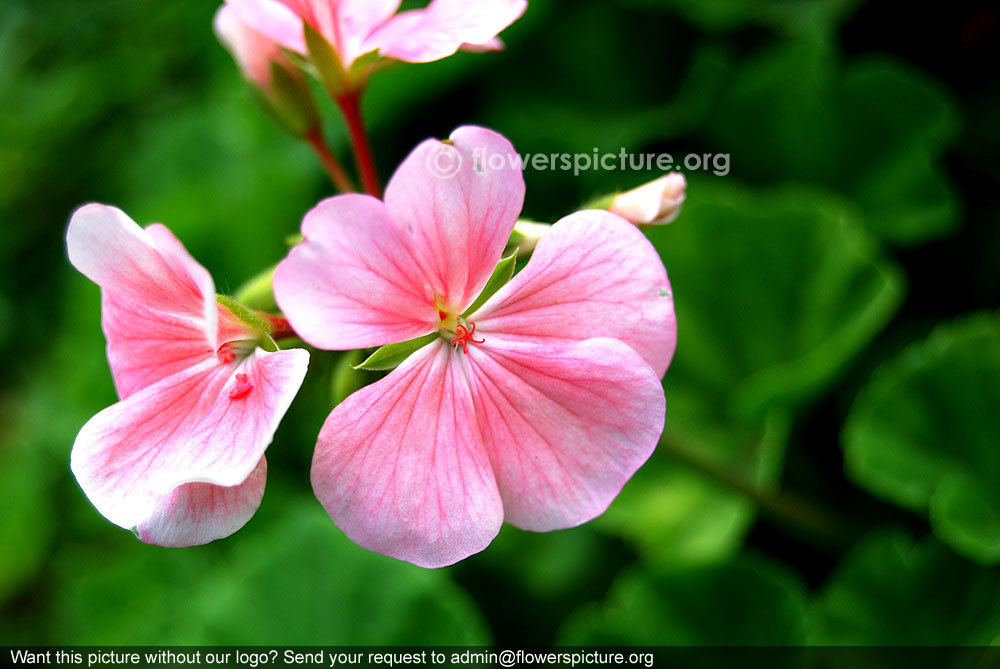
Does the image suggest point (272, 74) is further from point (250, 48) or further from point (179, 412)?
point (179, 412)

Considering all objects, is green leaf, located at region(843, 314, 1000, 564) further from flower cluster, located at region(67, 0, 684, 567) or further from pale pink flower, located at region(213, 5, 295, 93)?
pale pink flower, located at region(213, 5, 295, 93)

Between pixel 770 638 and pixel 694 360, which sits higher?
pixel 694 360

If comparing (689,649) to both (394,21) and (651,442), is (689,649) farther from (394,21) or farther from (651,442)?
(394,21)

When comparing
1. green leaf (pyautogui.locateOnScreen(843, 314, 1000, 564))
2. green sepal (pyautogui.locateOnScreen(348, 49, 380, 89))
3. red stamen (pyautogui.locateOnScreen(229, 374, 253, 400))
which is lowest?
green leaf (pyautogui.locateOnScreen(843, 314, 1000, 564))

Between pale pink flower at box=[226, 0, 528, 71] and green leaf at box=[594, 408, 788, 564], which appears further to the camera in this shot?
green leaf at box=[594, 408, 788, 564]

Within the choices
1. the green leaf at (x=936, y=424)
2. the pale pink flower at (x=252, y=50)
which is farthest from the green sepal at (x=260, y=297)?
the green leaf at (x=936, y=424)

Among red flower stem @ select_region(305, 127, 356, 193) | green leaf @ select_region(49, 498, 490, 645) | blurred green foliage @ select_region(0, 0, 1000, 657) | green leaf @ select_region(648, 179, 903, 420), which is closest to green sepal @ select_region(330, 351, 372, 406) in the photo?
blurred green foliage @ select_region(0, 0, 1000, 657)

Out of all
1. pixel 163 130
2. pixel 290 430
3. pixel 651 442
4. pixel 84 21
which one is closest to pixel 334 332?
pixel 651 442
